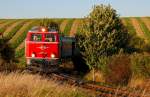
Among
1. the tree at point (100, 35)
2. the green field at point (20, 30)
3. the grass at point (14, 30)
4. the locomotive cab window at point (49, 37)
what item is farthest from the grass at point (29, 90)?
the grass at point (14, 30)

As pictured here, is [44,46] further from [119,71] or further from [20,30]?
[20,30]

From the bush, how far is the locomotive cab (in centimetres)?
391

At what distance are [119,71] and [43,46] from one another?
18.6ft

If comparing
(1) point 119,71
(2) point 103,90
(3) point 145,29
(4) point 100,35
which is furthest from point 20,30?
(2) point 103,90

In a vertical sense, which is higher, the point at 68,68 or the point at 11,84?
the point at 11,84

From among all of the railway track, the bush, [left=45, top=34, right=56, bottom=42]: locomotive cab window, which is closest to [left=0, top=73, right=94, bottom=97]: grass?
the railway track

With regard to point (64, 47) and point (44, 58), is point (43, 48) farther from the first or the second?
point (64, 47)

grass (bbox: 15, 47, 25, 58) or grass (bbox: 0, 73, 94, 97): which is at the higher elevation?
grass (bbox: 0, 73, 94, 97)

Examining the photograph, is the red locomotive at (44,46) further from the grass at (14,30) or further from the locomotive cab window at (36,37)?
the grass at (14,30)

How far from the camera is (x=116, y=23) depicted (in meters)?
32.5

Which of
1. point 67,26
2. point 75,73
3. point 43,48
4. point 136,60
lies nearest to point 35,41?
A: point 43,48

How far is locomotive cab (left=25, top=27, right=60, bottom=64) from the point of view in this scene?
2903 cm

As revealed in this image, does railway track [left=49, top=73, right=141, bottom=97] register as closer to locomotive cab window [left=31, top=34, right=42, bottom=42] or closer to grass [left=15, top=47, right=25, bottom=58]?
locomotive cab window [left=31, top=34, right=42, bottom=42]

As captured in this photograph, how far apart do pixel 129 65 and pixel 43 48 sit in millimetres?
5909
